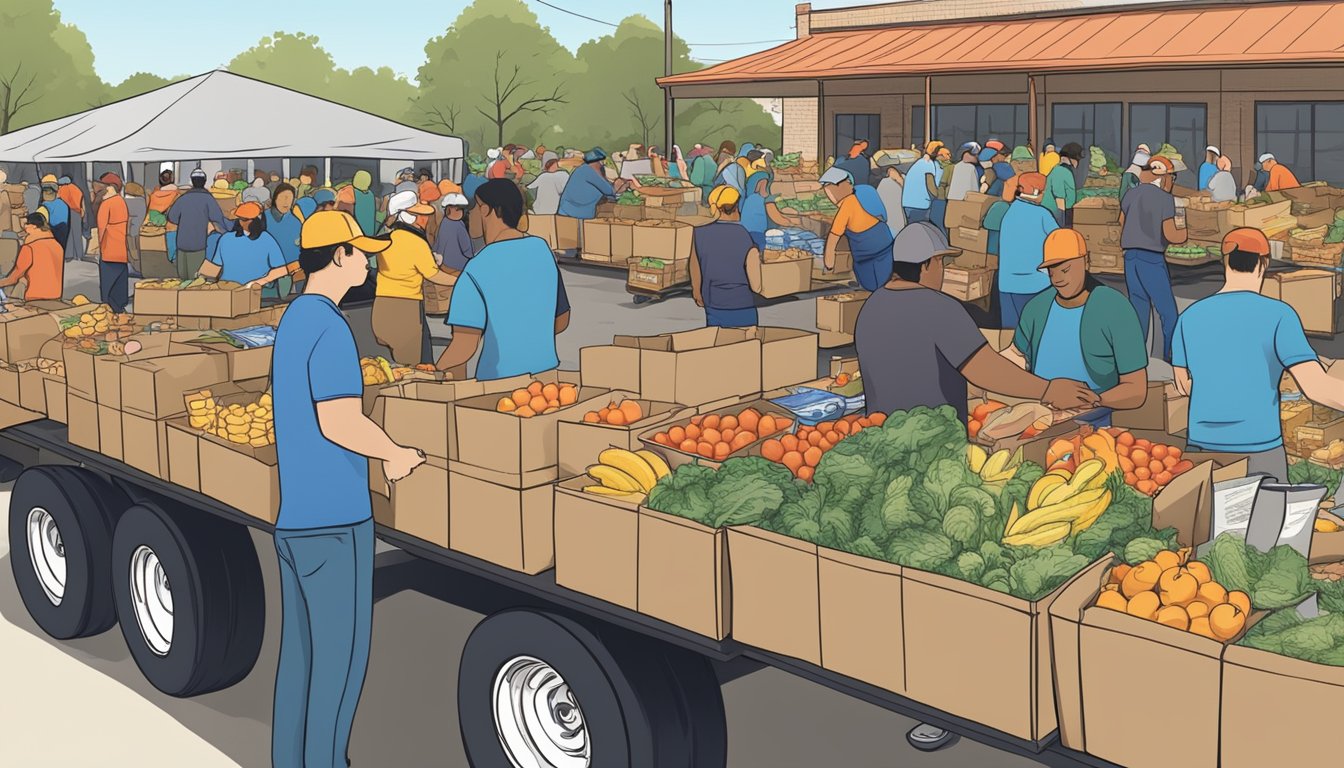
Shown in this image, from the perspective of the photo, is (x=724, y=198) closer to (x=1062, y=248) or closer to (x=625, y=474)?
(x=1062, y=248)

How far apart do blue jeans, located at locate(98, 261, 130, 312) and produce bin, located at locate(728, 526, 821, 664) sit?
12701mm

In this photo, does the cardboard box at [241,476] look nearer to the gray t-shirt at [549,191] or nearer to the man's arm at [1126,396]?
the man's arm at [1126,396]

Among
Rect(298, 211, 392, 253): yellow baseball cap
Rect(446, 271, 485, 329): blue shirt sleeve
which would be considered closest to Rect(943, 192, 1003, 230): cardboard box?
Rect(446, 271, 485, 329): blue shirt sleeve

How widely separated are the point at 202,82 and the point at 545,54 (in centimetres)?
6859

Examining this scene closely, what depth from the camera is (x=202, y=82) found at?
67.8ft

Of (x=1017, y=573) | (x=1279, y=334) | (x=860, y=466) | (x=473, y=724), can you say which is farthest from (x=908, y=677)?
(x=1279, y=334)

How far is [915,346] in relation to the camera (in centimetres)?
537

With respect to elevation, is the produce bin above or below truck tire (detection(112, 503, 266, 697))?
above

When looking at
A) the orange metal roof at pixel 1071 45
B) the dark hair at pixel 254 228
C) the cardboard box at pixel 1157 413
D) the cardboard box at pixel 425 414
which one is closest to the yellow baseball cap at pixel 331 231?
the cardboard box at pixel 425 414

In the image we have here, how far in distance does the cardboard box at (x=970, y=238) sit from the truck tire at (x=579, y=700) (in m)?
14.2

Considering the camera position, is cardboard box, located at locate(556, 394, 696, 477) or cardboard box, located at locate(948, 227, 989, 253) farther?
cardboard box, located at locate(948, 227, 989, 253)

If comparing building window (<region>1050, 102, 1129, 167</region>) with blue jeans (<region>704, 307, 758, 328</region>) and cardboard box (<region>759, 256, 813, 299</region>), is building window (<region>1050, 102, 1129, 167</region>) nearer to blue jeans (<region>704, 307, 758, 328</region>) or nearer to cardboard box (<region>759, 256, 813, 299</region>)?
cardboard box (<region>759, 256, 813, 299</region>)

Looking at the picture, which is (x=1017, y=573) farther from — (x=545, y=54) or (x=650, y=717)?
(x=545, y=54)

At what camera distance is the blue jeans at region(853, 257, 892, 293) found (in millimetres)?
11945
